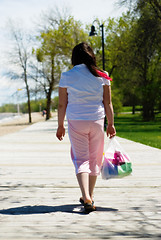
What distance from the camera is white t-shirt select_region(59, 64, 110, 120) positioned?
3.90 metres

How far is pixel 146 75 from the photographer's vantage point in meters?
37.1

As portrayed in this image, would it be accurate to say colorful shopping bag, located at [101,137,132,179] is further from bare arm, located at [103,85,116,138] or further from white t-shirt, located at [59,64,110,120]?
white t-shirt, located at [59,64,110,120]

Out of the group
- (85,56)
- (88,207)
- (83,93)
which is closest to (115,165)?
(88,207)

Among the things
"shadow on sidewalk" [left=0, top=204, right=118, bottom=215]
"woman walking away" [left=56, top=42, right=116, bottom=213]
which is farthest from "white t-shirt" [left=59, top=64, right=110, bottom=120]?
"shadow on sidewalk" [left=0, top=204, right=118, bottom=215]

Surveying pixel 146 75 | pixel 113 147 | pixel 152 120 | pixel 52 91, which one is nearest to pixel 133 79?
pixel 146 75

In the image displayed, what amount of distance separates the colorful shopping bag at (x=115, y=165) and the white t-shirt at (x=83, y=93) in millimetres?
559

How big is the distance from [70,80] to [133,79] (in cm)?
3529

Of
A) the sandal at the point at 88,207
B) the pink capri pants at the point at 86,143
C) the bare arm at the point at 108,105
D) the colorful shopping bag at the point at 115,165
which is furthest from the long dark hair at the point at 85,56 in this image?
the sandal at the point at 88,207

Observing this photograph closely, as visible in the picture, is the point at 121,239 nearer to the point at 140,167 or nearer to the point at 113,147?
the point at 113,147

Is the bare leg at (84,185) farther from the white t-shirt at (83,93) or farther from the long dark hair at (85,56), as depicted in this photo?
the long dark hair at (85,56)

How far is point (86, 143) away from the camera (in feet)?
12.9

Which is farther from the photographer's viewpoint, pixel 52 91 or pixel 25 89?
pixel 52 91

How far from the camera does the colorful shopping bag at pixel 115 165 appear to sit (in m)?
4.18

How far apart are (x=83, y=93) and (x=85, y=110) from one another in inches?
7.3
